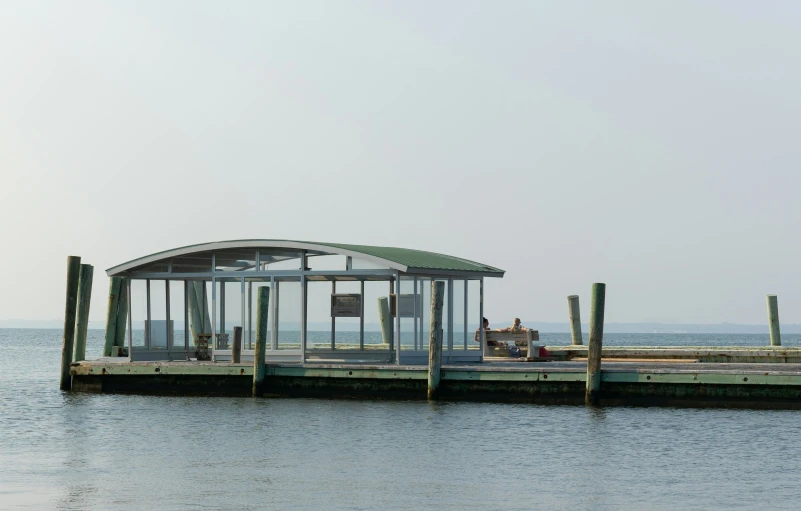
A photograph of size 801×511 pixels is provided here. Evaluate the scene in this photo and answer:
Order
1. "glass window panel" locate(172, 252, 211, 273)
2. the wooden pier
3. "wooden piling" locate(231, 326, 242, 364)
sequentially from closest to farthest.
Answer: the wooden pier → "wooden piling" locate(231, 326, 242, 364) → "glass window panel" locate(172, 252, 211, 273)

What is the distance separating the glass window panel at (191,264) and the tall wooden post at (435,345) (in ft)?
23.4

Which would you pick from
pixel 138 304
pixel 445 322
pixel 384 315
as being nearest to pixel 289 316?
pixel 384 315

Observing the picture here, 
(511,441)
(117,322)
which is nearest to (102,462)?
(511,441)

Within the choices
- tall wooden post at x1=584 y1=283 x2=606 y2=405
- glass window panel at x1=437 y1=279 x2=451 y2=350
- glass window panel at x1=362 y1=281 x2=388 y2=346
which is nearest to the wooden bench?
glass window panel at x1=437 y1=279 x2=451 y2=350

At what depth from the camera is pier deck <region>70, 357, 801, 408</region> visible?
80.3 feet

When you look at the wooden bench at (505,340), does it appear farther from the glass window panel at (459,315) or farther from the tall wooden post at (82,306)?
the tall wooden post at (82,306)

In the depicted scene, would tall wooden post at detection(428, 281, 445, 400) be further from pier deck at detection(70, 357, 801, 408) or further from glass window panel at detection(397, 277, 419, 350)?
glass window panel at detection(397, 277, 419, 350)

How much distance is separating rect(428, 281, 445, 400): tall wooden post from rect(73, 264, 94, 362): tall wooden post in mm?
11428

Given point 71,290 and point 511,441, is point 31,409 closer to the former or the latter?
point 71,290

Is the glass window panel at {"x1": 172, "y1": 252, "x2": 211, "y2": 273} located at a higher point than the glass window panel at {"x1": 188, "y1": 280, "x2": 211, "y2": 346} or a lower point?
higher

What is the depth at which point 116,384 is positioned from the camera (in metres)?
30.4

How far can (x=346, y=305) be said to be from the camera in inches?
1175

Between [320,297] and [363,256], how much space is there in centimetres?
212

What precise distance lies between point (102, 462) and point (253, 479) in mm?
3743
